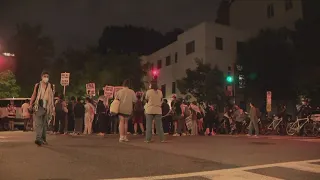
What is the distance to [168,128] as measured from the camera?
1925cm

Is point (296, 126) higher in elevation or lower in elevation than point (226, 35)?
lower

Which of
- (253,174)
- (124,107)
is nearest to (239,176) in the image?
(253,174)

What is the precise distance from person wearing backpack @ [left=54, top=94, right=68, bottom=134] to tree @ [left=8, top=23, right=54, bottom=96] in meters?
39.1

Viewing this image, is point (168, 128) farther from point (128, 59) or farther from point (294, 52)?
point (128, 59)

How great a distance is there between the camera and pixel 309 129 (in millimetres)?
19484

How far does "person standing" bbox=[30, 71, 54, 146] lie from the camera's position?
10289 mm

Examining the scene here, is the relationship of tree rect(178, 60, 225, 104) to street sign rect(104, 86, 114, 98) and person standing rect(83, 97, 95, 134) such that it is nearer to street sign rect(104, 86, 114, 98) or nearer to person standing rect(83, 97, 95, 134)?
street sign rect(104, 86, 114, 98)

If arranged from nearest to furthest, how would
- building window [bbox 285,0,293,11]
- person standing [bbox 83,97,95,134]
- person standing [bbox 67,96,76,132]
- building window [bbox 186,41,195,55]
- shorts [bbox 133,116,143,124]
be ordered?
1. shorts [bbox 133,116,143,124]
2. person standing [bbox 83,97,95,134]
3. person standing [bbox 67,96,76,132]
4. building window [bbox 285,0,293,11]
5. building window [bbox 186,41,195,55]

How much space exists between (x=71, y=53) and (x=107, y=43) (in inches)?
516

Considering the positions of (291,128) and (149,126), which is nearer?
(149,126)

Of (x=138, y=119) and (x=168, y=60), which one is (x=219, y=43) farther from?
(x=138, y=119)

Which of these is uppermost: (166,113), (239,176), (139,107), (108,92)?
(108,92)

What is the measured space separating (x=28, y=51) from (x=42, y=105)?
162ft

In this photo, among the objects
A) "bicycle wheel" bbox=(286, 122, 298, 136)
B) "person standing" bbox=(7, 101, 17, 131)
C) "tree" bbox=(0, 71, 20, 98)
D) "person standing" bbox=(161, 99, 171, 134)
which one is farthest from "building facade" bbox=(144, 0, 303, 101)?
"person standing" bbox=(161, 99, 171, 134)
